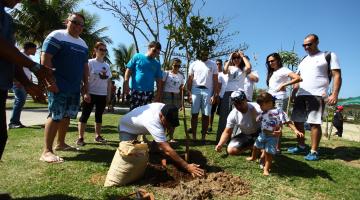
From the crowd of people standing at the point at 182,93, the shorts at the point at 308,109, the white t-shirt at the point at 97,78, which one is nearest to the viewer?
the crowd of people standing at the point at 182,93

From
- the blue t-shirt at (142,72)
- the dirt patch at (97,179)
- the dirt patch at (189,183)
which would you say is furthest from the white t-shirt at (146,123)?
the blue t-shirt at (142,72)

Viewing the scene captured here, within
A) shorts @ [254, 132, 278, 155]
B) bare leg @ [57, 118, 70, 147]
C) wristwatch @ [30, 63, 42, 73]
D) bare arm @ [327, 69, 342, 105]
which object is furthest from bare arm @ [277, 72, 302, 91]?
wristwatch @ [30, 63, 42, 73]

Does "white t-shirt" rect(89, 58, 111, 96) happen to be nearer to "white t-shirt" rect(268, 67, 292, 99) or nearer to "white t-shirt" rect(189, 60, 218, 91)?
"white t-shirt" rect(189, 60, 218, 91)

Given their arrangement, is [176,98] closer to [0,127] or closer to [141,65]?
[141,65]

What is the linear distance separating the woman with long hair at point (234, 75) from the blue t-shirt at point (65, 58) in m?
2.97

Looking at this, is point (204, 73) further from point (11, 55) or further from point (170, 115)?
point (11, 55)

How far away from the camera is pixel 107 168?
15.7 ft

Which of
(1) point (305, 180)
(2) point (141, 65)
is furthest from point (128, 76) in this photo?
(1) point (305, 180)

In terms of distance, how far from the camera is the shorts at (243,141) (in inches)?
225

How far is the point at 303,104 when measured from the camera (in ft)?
20.3

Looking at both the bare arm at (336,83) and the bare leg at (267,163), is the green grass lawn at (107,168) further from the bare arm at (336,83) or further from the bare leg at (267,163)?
the bare arm at (336,83)

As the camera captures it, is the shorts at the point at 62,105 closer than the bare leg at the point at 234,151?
Yes

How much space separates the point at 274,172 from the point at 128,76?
124 inches

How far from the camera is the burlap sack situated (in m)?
4.02
